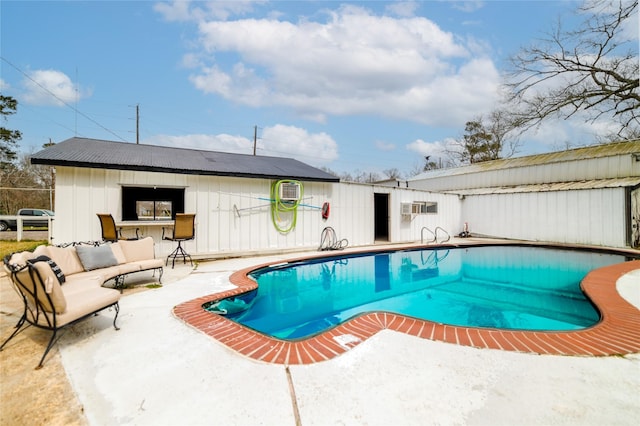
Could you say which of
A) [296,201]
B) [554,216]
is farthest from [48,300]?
[554,216]

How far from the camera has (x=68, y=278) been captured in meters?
3.83

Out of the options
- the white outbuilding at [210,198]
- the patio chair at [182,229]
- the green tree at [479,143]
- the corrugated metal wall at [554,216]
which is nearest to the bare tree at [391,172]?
the green tree at [479,143]

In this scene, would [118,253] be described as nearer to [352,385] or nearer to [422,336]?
[352,385]

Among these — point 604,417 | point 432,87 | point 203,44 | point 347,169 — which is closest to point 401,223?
point 432,87

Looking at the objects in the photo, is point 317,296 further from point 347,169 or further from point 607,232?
point 347,169

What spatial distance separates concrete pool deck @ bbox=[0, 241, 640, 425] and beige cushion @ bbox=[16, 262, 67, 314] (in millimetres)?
464

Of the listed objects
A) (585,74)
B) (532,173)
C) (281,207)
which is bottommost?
(281,207)

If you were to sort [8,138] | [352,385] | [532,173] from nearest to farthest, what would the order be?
[352,385], [532,173], [8,138]

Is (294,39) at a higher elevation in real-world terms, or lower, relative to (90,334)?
higher

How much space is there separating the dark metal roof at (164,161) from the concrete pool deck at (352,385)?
5.03m

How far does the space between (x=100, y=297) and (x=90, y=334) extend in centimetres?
43

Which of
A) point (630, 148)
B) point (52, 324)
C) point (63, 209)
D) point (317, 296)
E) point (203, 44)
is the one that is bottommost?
point (317, 296)

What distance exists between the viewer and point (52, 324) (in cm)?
242

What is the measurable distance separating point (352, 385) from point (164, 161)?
7650 mm
